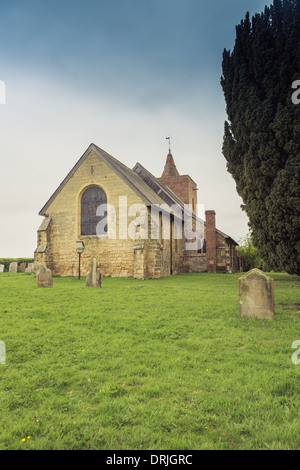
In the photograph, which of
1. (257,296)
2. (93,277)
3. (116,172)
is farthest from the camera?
(116,172)

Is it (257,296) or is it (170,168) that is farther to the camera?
(170,168)

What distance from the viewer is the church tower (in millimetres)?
35938

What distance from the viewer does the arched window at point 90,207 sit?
1941 centimetres

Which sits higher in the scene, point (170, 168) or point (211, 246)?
point (170, 168)

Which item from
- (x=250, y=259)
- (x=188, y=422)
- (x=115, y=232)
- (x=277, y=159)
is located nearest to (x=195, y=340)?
(x=188, y=422)

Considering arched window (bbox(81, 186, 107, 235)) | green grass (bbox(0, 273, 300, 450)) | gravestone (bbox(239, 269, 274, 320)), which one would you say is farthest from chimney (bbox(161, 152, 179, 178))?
green grass (bbox(0, 273, 300, 450))

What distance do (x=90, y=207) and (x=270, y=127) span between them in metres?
13.5

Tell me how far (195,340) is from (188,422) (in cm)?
262

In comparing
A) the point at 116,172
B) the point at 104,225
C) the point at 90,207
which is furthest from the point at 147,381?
the point at 90,207

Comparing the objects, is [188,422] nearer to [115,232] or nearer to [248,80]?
[248,80]

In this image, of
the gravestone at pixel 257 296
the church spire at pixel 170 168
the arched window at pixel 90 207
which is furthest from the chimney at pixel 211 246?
the gravestone at pixel 257 296

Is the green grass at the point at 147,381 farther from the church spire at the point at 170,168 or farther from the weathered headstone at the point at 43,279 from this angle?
the church spire at the point at 170,168

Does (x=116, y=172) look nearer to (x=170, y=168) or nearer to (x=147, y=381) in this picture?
(x=147, y=381)

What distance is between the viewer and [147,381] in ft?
13.3
